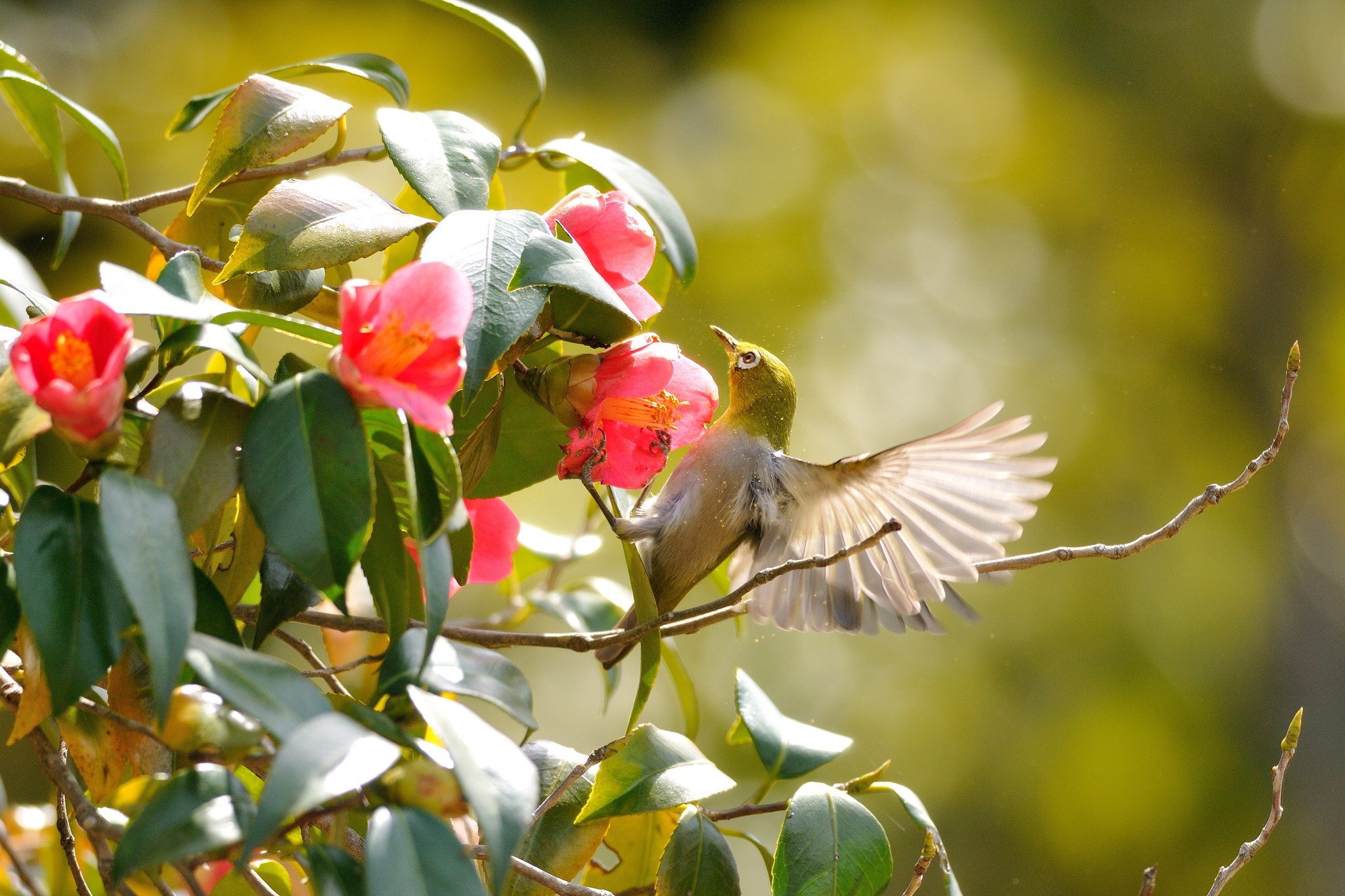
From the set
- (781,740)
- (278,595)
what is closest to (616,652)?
(781,740)

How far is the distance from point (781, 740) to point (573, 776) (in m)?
0.23

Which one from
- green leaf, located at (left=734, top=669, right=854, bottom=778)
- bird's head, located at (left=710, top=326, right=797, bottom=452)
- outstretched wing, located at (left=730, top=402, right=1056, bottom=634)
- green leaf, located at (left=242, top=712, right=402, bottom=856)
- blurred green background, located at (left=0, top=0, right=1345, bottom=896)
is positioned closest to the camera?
green leaf, located at (left=242, top=712, right=402, bottom=856)

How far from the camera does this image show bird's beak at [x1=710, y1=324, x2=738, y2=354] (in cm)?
107

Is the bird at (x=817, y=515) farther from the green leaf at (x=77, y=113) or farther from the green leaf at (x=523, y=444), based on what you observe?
the green leaf at (x=77, y=113)

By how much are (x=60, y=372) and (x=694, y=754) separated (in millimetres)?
419

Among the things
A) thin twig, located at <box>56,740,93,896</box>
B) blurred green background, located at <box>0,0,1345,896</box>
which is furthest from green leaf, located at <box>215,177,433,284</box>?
blurred green background, located at <box>0,0,1345,896</box>

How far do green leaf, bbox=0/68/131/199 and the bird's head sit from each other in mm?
539

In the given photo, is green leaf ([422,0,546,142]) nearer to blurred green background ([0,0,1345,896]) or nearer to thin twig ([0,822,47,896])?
thin twig ([0,822,47,896])

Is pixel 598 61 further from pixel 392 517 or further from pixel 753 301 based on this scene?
pixel 392 517

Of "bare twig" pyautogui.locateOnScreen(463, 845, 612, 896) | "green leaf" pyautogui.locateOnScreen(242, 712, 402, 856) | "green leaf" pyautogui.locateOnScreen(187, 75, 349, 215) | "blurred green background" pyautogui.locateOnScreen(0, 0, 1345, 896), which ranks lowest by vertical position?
"blurred green background" pyautogui.locateOnScreen(0, 0, 1345, 896)

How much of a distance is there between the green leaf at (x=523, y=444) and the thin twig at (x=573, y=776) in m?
0.18

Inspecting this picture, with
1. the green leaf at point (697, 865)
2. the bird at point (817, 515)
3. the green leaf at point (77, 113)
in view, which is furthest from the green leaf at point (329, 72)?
the green leaf at point (697, 865)

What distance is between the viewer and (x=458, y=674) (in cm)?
54

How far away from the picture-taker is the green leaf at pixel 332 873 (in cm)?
38
